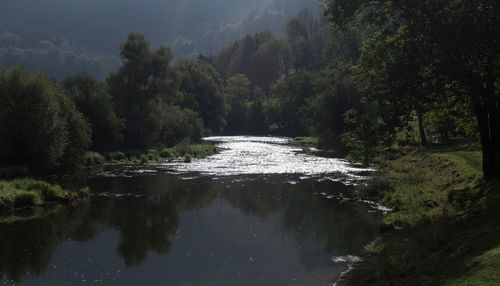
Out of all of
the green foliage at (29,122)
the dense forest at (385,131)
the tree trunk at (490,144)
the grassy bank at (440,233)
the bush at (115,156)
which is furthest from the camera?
the bush at (115,156)

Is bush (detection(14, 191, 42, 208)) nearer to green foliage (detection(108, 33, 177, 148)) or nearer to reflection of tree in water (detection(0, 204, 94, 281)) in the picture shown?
reflection of tree in water (detection(0, 204, 94, 281))

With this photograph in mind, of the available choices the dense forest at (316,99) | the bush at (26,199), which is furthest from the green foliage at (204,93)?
the bush at (26,199)

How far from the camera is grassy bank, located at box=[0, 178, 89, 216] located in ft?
90.1

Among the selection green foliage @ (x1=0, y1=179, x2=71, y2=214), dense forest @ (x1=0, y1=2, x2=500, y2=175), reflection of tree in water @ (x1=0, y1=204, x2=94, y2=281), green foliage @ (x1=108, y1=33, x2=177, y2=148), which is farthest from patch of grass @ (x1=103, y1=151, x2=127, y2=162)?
reflection of tree in water @ (x1=0, y1=204, x2=94, y2=281)

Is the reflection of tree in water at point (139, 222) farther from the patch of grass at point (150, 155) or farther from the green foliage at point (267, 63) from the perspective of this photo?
the green foliage at point (267, 63)

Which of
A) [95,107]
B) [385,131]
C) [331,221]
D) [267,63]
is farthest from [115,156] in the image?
[267,63]

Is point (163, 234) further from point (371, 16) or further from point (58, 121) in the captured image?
point (58, 121)

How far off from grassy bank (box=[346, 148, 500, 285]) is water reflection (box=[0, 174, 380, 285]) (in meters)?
1.83

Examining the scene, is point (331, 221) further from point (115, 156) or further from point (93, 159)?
point (115, 156)

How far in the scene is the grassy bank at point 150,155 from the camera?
56.2 m

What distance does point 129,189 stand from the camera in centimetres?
3622

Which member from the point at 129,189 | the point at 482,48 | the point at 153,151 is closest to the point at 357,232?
the point at 482,48

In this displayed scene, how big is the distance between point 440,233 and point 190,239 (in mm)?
12109

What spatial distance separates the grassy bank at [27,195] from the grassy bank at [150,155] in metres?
24.3
